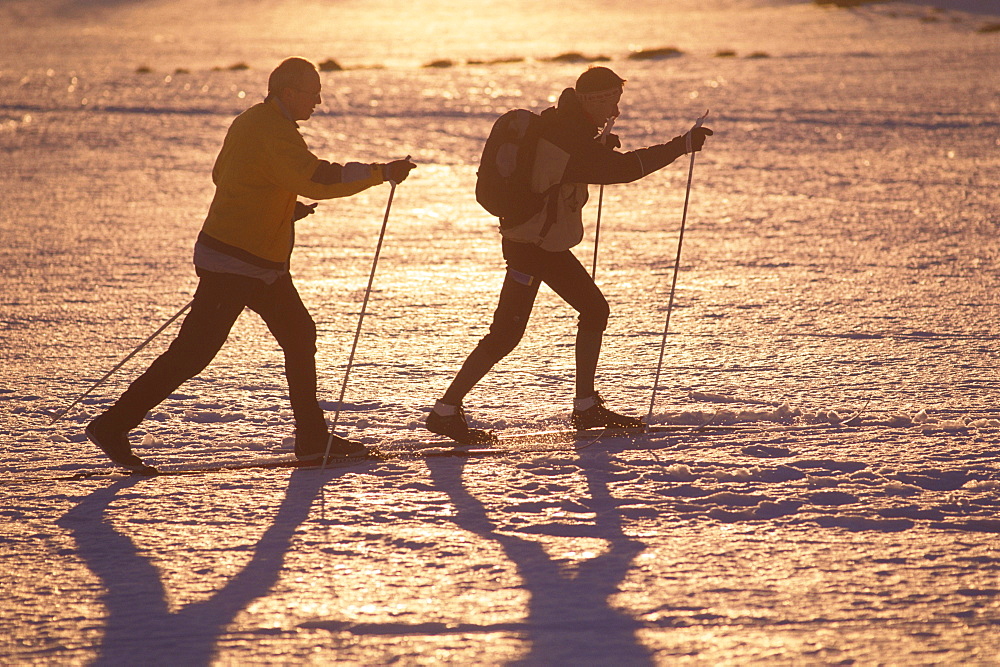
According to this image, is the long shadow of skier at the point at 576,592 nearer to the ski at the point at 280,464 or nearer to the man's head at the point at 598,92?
the ski at the point at 280,464

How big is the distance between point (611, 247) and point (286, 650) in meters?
6.67

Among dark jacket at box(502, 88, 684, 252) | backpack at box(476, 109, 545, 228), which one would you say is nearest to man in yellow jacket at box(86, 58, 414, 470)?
backpack at box(476, 109, 545, 228)

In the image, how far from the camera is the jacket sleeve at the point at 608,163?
16.0ft

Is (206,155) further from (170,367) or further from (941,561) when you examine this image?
(941,561)

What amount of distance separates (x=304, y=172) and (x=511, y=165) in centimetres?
86

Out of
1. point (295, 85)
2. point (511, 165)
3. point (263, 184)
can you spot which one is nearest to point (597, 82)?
point (511, 165)

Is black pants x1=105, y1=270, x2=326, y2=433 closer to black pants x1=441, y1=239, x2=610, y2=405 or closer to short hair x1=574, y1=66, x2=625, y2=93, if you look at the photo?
black pants x1=441, y1=239, x2=610, y2=405

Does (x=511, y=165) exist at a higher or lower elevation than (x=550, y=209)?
higher

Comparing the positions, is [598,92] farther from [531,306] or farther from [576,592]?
[576,592]

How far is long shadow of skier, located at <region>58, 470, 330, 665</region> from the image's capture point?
3.42 meters

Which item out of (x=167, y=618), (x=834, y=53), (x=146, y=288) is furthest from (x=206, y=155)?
(x=834, y=53)

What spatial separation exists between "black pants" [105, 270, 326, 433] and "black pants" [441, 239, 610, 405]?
2.48 feet

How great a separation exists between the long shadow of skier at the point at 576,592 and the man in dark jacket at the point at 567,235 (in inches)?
28.9

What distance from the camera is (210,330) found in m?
4.75
